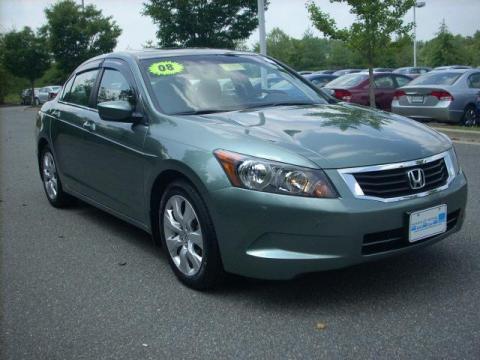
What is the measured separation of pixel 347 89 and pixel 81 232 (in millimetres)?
11533

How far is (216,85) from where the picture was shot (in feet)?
15.0

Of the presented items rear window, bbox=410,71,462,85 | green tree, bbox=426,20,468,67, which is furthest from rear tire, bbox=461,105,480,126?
green tree, bbox=426,20,468,67

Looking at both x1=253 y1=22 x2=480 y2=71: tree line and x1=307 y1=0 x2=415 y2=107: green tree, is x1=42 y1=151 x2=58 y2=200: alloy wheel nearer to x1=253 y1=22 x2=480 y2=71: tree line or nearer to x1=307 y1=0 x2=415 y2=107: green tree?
x1=307 y1=0 x2=415 y2=107: green tree

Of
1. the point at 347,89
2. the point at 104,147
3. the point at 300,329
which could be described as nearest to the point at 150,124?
the point at 104,147

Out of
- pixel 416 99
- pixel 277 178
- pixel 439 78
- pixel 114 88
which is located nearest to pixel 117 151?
pixel 114 88

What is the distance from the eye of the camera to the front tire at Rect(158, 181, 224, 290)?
3.61 meters

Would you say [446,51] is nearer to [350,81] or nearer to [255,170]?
[350,81]

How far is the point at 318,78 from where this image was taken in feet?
71.1

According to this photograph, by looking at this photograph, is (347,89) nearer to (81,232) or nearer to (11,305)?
(81,232)

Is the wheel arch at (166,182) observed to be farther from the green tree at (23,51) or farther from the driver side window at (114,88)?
the green tree at (23,51)

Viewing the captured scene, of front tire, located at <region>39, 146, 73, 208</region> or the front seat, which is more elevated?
the front seat

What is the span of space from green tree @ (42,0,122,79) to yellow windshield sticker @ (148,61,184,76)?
109ft

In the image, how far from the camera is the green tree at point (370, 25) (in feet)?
50.3

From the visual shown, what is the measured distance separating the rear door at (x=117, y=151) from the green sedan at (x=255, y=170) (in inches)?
0.6
